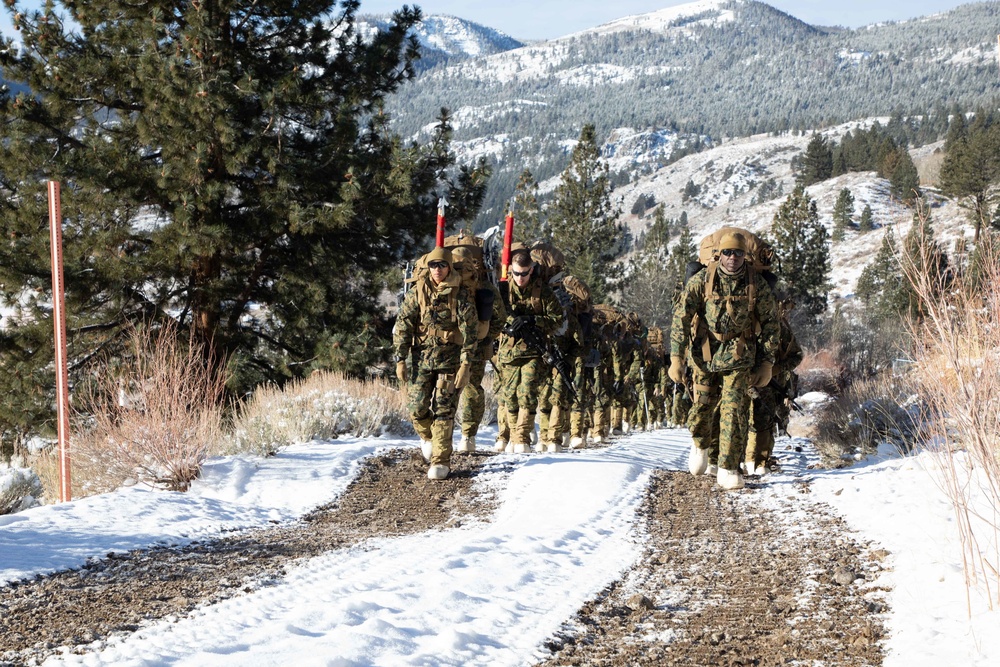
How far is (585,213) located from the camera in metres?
39.6

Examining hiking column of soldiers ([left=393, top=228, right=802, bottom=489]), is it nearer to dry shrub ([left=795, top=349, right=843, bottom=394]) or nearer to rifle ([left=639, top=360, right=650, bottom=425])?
rifle ([left=639, top=360, right=650, bottom=425])

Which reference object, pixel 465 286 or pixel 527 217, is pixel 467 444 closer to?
pixel 465 286

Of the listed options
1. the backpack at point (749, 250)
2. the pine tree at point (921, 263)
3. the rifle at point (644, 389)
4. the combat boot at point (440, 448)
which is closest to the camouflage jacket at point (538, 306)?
the combat boot at point (440, 448)

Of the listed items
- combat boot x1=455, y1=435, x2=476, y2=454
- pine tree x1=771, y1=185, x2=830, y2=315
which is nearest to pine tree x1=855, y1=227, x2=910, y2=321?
pine tree x1=771, y1=185, x2=830, y2=315

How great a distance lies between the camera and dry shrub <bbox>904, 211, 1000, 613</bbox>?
138 inches

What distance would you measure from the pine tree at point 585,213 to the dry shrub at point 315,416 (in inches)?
1108

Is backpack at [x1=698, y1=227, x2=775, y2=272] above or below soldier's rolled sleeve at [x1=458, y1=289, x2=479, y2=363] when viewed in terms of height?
above

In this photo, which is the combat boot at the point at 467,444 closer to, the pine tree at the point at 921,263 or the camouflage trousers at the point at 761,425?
the camouflage trousers at the point at 761,425

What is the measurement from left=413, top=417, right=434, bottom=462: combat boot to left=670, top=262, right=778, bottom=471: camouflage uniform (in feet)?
7.34

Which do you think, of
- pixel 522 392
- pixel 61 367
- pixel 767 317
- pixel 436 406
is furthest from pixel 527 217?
pixel 61 367

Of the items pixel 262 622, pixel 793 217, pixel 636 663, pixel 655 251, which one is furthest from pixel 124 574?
pixel 655 251

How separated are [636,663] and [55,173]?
12.7 meters

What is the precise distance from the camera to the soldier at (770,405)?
25.8ft

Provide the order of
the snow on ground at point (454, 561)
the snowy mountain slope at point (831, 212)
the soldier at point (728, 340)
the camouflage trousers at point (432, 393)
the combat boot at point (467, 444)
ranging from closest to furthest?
1. the snow on ground at point (454, 561)
2. the soldier at point (728, 340)
3. the camouflage trousers at point (432, 393)
4. the combat boot at point (467, 444)
5. the snowy mountain slope at point (831, 212)
